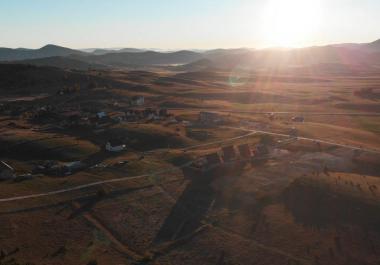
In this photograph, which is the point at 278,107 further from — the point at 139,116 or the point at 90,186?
the point at 90,186

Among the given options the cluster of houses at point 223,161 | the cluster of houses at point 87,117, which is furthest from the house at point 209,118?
the cluster of houses at point 223,161

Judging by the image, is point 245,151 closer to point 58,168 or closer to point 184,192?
point 184,192

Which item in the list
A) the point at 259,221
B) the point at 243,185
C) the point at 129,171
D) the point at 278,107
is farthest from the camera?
the point at 278,107

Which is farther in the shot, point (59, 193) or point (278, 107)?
point (278, 107)

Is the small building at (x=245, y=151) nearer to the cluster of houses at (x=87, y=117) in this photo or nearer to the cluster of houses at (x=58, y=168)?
the cluster of houses at (x=58, y=168)

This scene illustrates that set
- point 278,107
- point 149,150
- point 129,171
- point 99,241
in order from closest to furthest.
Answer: point 99,241
point 129,171
point 149,150
point 278,107

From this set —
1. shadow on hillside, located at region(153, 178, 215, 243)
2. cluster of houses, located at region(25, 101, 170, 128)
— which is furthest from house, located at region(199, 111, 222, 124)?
shadow on hillside, located at region(153, 178, 215, 243)

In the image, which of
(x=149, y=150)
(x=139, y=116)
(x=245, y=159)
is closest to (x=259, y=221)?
(x=245, y=159)
